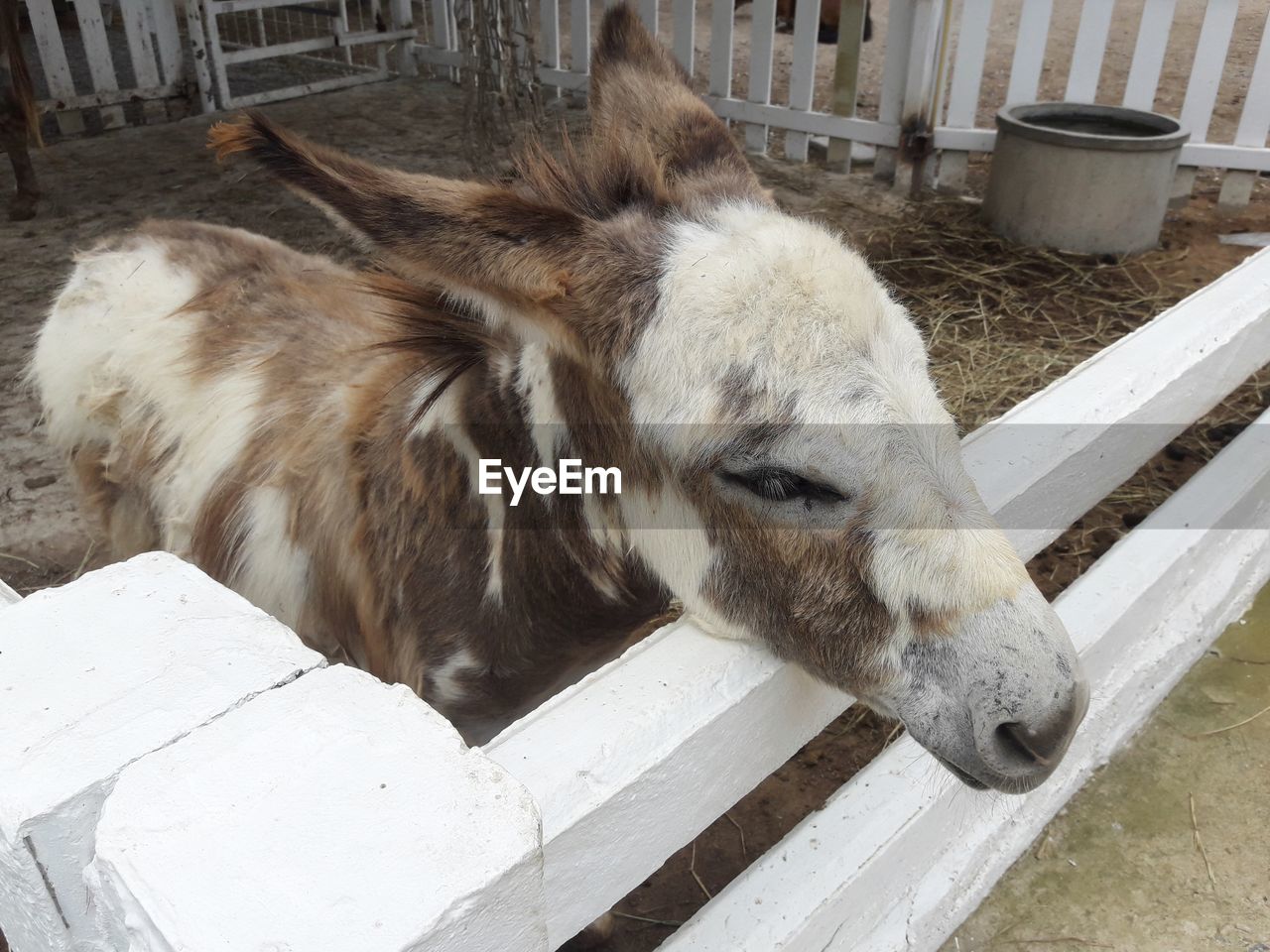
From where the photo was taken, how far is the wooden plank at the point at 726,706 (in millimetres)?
1003

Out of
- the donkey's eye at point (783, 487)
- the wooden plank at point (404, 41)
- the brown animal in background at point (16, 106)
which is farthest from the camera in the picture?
the wooden plank at point (404, 41)

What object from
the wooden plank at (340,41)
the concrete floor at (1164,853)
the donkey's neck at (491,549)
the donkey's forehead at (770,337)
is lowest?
the concrete floor at (1164,853)

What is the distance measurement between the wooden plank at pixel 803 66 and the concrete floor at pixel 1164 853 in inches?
177

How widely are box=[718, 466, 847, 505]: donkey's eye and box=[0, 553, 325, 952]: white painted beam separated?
0.62m

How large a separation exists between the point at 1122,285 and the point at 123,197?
524cm

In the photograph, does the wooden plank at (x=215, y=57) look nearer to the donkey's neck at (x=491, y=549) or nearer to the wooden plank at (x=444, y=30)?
the wooden plank at (x=444, y=30)

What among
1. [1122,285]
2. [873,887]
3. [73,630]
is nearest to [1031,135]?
[1122,285]

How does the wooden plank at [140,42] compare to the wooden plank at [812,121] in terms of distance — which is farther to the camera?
the wooden plank at [140,42]

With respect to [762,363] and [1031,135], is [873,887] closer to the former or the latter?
[762,363]

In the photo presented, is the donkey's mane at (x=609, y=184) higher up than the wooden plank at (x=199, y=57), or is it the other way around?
the donkey's mane at (x=609, y=184)

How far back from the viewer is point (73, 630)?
968 mm

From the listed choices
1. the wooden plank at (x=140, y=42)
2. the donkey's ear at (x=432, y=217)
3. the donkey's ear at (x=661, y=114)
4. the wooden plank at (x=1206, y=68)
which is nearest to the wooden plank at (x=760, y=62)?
the wooden plank at (x=1206, y=68)

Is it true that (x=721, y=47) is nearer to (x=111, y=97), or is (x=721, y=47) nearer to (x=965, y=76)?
(x=965, y=76)

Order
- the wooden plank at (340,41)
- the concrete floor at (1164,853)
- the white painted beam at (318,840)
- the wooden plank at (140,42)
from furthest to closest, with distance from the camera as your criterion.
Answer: the wooden plank at (340,41) → the wooden plank at (140,42) → the concrete floor at (1164,853) → the white painted beam at (318,840)
